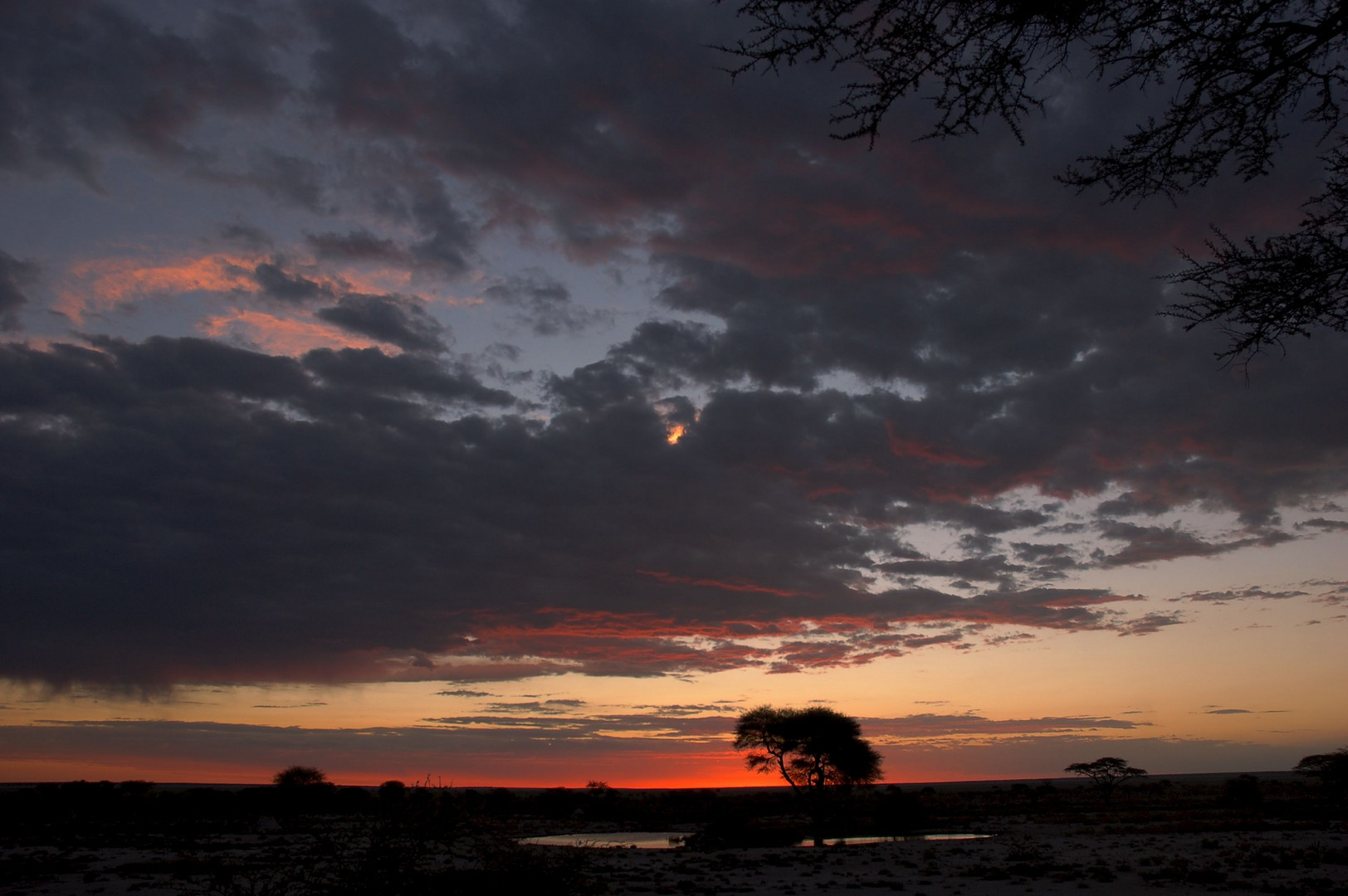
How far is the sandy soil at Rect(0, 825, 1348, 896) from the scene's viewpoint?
2473 cm

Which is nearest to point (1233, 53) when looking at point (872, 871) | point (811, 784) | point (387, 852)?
point (387, 852)

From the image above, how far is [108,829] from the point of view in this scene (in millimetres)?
54750

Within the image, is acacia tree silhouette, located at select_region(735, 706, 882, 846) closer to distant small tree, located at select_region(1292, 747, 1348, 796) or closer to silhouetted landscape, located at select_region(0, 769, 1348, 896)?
silhouetted landscape, located at select_region(0, 769, 1348, 896)

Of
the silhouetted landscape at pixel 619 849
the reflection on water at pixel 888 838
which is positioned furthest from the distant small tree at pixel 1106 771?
the reflection on water at pixel 888 838

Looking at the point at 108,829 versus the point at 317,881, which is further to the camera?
the point at 108,829

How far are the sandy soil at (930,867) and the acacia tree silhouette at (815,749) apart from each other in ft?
27.3

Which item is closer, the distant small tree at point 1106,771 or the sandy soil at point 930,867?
the sandy soil at point 930,867

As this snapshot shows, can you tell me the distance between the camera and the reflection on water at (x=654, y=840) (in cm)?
4588

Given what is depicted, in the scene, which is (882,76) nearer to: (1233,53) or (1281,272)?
(1233,53)

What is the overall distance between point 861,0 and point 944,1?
66cm

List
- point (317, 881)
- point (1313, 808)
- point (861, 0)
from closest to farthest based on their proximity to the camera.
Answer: point (861, 0) → point (317, 881) → point (1313, 808)

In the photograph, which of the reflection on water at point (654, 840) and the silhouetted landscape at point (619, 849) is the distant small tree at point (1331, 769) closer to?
the silhouetted landscape at point (619, 849)

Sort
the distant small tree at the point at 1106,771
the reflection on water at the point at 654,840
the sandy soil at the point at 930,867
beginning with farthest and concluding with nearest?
1. the distant small tree at the point at 1106,771
2. the reflection on water at the point at 654,840
3. the sandy soil at the point at 930,867

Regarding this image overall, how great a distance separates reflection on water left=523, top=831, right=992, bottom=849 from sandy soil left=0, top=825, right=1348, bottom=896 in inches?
177
